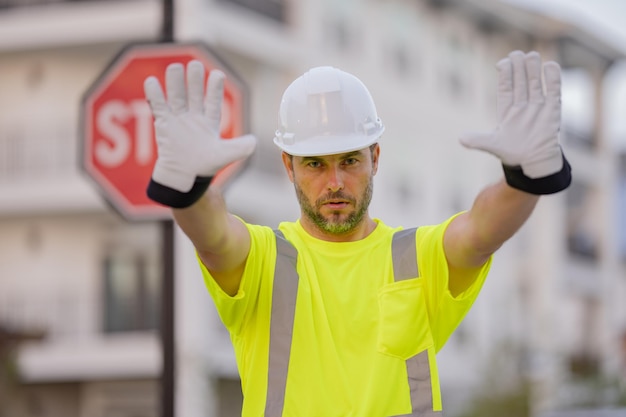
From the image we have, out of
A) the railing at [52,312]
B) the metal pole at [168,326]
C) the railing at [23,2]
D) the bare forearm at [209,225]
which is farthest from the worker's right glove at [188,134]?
the railing at [52,312]

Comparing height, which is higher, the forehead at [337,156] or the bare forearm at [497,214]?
the forehead at [337,156]

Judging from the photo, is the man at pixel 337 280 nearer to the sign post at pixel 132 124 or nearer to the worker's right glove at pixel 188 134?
the worker's right glove at pixel 188 134

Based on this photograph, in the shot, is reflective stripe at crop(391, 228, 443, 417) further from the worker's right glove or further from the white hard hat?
the worker's right glove

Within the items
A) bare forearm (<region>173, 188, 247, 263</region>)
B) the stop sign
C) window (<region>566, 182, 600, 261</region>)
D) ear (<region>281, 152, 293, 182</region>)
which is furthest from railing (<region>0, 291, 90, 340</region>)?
bare forearm (<region>173, 188, 247, 263</region>)

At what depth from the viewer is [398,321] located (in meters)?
5.18

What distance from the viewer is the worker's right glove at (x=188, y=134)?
4.47 m

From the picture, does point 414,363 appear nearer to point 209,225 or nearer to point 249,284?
point 249,284

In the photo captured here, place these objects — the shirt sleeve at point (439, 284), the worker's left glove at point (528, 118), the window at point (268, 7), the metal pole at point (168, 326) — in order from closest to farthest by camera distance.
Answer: the worker's left glove at point (528, 118)
the shirt sleeve at point (439, 284)
the metal pole at point (168, 326)
the window at point (268, 7)

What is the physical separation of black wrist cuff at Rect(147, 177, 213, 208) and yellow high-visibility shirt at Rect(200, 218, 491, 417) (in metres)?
0.57

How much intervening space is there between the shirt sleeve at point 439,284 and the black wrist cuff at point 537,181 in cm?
64

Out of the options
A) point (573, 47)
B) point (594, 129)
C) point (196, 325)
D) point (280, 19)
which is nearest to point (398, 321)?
point (196, 325)

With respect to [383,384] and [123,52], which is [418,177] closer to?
[123,52]

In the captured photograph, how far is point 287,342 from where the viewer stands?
5.18 m

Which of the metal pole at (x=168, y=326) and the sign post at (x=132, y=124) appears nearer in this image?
the metal pole at (x=168, y=326)
